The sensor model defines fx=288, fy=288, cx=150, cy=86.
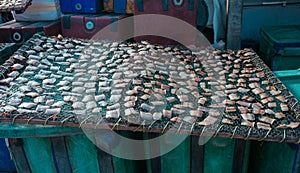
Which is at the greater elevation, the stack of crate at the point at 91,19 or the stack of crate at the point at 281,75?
the stack of crate at the point at 91,19

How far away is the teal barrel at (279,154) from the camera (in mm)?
1427

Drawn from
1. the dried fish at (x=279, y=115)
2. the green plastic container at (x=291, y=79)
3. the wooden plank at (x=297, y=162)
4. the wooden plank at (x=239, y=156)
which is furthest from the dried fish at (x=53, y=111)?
the green plastic container at (x=291, y=79)

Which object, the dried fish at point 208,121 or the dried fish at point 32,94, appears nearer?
the dried fish at point 208,121

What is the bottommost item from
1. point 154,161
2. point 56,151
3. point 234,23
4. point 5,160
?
point 5,160

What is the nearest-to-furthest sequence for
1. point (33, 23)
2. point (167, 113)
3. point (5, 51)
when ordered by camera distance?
1. point (167, 113)
2. point (5, 51)
3. point (33, 23)

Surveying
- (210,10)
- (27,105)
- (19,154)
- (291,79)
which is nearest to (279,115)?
(291,79)

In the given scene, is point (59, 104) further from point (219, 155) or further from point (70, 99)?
point (219, 155)

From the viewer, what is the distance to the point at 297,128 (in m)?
1.27

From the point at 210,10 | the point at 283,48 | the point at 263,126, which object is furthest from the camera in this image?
the point at 210,10

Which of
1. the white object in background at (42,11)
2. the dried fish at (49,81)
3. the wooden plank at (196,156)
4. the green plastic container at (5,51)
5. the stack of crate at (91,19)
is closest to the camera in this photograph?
the wooden plank at (196,156)

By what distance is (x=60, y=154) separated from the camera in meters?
1.57

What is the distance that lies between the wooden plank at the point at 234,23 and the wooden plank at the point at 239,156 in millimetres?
1693

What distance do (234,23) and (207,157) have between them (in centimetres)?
180

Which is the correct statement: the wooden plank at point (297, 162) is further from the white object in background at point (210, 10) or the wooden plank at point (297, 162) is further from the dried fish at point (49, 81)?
the white object in background at point (210, 10)
